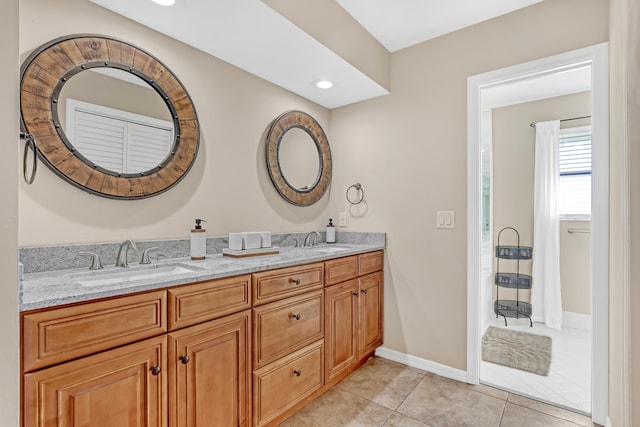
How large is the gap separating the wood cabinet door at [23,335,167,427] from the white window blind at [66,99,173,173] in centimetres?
93

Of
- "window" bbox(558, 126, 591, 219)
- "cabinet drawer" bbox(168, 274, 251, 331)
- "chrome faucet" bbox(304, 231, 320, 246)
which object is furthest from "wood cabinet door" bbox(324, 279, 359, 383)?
"window" bbox(558, 126, 591, 219)

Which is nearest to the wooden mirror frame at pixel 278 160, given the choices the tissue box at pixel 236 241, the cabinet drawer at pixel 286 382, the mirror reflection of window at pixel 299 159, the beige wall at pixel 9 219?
the mirror reflection of window at pixel 299 159

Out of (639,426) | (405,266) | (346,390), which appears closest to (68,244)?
(346,390)

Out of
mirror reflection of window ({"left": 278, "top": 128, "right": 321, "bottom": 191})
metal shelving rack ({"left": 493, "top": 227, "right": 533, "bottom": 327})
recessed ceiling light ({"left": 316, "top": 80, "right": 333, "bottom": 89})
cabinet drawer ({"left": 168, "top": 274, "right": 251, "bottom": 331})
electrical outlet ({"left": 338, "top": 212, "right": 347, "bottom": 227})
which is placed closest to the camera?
cabinet drawer ({"left": 168, "top": 274, "right": 251, "bottom": 331})

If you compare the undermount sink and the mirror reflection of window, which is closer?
the undermount sink

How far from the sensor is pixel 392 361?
2.56 meters

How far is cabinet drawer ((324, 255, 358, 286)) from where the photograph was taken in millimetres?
2037

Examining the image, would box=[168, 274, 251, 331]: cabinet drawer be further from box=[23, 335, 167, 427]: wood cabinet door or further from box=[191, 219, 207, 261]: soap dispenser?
box=[191, 219, 207, 261]: soap dispenser

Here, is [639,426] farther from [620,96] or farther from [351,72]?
[351,72]

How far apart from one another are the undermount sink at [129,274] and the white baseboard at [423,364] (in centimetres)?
180

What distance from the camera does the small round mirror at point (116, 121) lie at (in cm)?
147

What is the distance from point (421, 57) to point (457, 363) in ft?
7.57

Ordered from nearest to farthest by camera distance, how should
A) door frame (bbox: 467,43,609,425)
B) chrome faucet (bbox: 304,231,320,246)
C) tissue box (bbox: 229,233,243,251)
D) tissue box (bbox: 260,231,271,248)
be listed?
door frame (bbox: 467,43,609,425) → tissue box (bbox: 229,233,243,251) → tissue box (bbox: 260,231,271,248) → chrome faucet (bbox: 304,231,320,246)

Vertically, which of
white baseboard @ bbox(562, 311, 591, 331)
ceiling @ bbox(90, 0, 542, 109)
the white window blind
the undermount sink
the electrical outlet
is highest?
ceiling @ bbox(90, 0, 542, 109)
